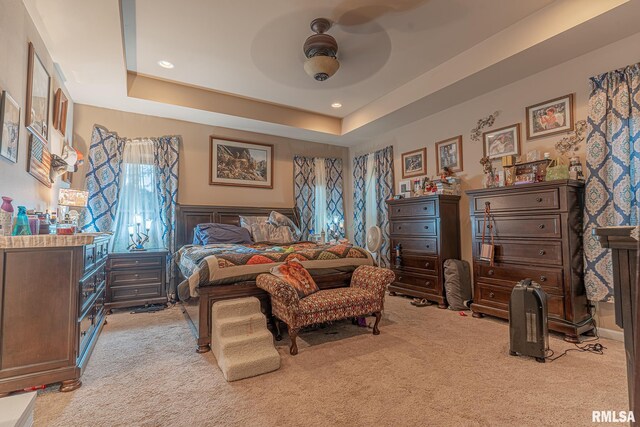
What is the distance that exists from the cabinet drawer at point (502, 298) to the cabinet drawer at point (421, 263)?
2.01 feet

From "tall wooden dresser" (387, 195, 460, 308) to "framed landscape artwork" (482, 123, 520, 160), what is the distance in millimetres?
724

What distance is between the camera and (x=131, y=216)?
4367mm

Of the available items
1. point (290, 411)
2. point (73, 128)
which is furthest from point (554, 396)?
point (73, 128)

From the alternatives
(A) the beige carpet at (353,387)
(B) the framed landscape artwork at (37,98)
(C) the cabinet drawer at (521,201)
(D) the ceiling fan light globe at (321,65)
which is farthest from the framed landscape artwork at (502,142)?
(B) the framed landscape artwork at (37,98)

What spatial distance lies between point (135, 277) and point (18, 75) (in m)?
2.45

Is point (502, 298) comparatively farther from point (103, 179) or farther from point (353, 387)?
point (103, 179)

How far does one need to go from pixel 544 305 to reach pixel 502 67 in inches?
96.7

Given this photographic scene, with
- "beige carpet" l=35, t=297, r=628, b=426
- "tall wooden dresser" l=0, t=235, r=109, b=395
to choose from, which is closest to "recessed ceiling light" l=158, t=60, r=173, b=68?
"tall wooden dresser" l=0, t=235, r=109, b=395

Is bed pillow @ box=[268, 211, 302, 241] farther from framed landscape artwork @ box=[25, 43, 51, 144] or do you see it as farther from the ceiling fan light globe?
framed landscape artwork @ box=[25, 43, 51, 144]

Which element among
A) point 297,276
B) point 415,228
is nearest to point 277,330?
point 297,276

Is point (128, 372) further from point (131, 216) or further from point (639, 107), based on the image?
point (639, 107)

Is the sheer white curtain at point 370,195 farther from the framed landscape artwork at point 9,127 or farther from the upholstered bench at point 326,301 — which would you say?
the framed landscape artwork at point 9,127

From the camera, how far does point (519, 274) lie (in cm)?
308

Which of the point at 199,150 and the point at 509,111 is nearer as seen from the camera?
the point at 509,111
